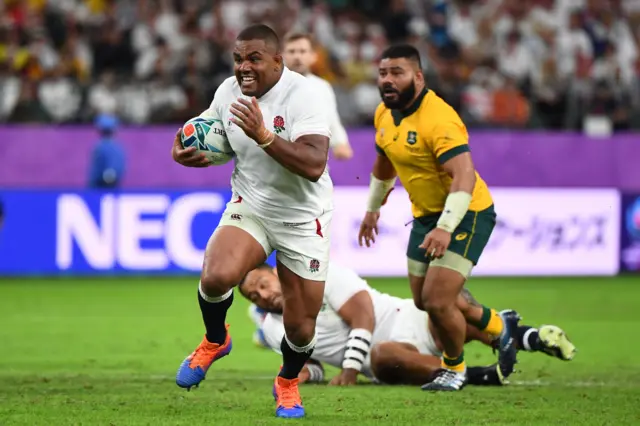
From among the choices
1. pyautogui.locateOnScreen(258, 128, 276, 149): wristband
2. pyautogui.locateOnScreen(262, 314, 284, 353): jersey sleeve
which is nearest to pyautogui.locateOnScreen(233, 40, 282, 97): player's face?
pyautogui.locateOnScreen(258, 128, 276, 149): wristband

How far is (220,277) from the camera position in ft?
22.4

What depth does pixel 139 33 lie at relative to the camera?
65.5 feet

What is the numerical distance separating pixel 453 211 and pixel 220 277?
5.75 ft

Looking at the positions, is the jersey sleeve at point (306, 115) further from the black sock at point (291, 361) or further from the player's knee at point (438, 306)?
the player's knee at point (438, 306)

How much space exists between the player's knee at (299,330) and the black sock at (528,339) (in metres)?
2.20

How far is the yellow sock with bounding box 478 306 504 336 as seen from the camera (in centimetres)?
869

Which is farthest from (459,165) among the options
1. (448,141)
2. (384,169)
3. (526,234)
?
(526,234)

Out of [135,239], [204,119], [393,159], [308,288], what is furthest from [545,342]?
[135,239]

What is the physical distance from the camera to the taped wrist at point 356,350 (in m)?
8.52

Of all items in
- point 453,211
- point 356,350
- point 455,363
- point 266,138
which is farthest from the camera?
point 356,350

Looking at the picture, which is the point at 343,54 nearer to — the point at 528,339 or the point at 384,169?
the point at 384,169

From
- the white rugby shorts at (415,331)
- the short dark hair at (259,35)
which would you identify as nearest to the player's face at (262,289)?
the white rugby shorts at (415,331)

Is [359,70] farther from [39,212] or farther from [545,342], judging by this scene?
[545,342]

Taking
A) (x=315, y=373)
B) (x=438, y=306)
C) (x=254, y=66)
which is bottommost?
(x=315, y=373)
